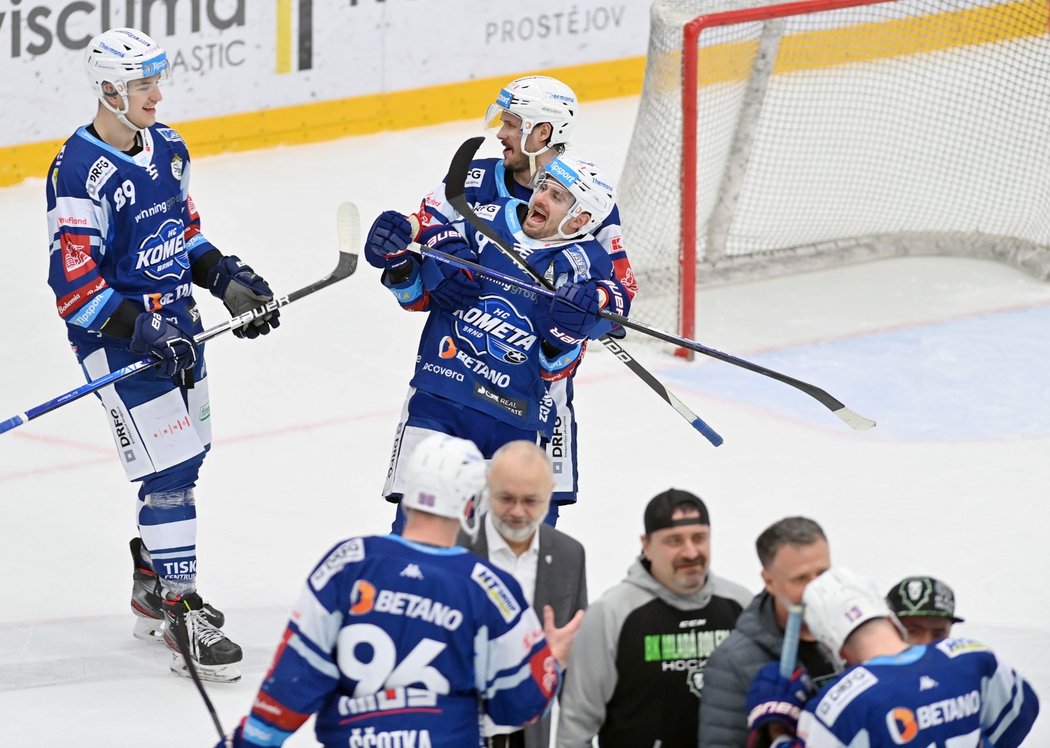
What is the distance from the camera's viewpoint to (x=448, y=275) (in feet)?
14.7

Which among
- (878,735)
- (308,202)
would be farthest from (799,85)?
Result: (878,735)

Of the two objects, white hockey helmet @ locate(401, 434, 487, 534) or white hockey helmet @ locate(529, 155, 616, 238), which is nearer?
white hockey helmet @ locate(401, 434, 487, 534)

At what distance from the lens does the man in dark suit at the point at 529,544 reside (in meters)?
3.53

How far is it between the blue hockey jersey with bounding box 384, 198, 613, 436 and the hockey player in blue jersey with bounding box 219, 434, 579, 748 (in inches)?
53.4

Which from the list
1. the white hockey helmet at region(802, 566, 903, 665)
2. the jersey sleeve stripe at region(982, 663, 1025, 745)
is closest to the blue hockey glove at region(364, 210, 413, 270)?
the white hockey helmet at region(802, 566, 903, 665)

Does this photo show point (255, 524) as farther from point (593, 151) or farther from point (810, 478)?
point (593, 151)

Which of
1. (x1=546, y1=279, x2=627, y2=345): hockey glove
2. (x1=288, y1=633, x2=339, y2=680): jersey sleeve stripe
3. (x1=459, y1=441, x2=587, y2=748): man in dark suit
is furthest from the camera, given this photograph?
(x1=546, y1=279, x2=627, y2=345): hockey glove

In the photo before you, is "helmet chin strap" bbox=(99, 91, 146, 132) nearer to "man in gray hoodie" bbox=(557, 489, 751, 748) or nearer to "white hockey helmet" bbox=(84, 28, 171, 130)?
"white hockey helmet" bbox=(84, 28, 171, 130)

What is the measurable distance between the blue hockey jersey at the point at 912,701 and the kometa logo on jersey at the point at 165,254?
2254 millimetres

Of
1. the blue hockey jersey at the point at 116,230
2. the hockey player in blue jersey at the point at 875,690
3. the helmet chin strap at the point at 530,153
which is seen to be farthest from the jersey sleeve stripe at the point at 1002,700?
the blue hockey jersey at the point at 116,230

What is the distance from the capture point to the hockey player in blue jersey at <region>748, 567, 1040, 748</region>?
2957mm

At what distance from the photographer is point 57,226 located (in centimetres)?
457

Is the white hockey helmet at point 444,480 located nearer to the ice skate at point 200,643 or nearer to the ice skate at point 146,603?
the ice skate at point 200,643

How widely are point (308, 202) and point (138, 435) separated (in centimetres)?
364
